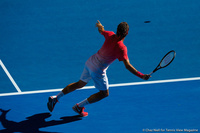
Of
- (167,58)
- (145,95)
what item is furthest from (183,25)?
(167,58)

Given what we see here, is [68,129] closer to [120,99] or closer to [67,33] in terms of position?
[120,99]

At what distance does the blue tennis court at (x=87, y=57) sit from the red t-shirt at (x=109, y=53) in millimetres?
1161

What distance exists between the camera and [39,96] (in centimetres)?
816

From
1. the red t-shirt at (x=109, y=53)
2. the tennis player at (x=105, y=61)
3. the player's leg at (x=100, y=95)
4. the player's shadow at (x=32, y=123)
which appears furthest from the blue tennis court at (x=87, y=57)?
the red t-shirt at (x=109, y=53)

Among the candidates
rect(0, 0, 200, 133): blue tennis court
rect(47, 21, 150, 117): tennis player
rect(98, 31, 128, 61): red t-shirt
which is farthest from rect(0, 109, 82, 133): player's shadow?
rect(98, 31, 128, 61): red t-shirt

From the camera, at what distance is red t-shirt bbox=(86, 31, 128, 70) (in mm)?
6336

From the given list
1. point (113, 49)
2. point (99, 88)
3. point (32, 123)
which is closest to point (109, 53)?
point (113, 49)

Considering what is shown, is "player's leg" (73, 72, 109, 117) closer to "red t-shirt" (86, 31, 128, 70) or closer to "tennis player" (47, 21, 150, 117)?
"tennis player" (47, 21, 150, 117)

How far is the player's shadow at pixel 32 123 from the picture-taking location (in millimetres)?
6906

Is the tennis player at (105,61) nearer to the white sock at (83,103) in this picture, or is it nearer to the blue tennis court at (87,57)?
the white sock at (83,103)

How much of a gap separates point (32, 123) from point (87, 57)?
2.78m

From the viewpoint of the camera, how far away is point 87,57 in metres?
9.36

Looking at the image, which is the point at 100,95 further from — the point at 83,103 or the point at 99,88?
the point at 83,103

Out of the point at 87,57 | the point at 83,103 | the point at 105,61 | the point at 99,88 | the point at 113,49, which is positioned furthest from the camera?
the point at 87,57
